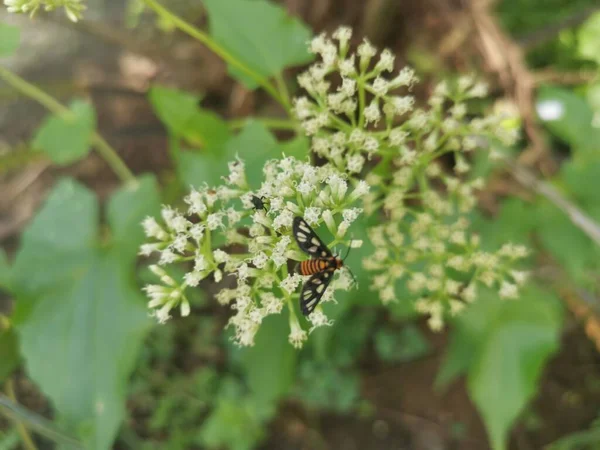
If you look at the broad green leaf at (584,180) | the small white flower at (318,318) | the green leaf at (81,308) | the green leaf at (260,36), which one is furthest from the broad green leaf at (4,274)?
the broad green leaf at (584,180)

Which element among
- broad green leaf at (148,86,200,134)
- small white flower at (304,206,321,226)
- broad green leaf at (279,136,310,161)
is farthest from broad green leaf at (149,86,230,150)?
small white flower at (304,206,321,226)

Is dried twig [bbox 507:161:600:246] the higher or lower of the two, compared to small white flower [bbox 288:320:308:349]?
higher

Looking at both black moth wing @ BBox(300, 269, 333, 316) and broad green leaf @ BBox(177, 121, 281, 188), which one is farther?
broad green leaf @ BBox(177, 121, 281, 188)

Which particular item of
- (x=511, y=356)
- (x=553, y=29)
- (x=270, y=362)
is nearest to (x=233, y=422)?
(x=270, y=362)

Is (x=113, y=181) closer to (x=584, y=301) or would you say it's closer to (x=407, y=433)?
(x=407, y=433)

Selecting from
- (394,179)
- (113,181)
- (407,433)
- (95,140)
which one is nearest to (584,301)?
(407,433)

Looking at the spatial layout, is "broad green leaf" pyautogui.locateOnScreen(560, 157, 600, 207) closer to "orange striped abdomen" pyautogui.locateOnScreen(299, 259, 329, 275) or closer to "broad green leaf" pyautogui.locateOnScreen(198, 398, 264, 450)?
"orange striped abdomen" pyautogui.locateOnScreen(299, 259, 329, 275)

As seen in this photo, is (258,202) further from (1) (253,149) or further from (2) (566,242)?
(2) (566,242)

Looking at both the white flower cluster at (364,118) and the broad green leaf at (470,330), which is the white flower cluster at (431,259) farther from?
the broad green leaf at (470,330)
